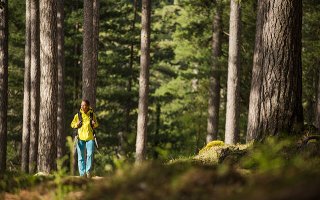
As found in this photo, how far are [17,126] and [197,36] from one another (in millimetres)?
15057

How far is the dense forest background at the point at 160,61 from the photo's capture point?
81.3 ft

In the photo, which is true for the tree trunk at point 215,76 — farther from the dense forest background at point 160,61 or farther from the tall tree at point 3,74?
the tall tree at point 3,74

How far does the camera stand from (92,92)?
16000 millimetres

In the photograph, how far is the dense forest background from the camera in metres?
24.8

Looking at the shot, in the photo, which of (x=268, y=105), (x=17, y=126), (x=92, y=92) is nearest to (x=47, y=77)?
(x=92, y=92)

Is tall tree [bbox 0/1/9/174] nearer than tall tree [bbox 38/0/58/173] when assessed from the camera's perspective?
No

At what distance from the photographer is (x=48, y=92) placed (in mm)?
12219

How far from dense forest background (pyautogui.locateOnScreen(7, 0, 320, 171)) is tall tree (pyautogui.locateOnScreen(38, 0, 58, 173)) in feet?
36.1

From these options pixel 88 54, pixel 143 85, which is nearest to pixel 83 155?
pixel 88 54

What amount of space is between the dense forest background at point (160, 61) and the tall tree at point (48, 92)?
11.0m

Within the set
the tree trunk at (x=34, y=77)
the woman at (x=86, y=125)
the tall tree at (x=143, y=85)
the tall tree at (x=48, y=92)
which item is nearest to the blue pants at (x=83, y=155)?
the woman at (x=86, y=125)

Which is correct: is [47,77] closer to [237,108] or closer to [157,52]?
[237,108]

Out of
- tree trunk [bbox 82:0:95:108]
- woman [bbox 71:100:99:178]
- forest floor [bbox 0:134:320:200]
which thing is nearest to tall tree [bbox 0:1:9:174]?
tree trunk [bbox 82:0:95:108]

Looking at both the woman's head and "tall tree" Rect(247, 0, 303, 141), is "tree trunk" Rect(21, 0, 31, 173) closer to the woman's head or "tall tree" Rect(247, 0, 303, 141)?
the woman's head
